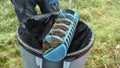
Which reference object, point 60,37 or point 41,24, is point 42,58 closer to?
point 60,37

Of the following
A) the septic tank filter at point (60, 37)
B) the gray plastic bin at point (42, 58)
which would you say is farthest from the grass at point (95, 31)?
the septic tank filter at point (60, 37)

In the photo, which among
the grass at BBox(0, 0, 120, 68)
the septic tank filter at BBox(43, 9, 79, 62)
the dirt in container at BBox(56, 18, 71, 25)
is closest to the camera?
the septic tank filter at BBox(43, 9, 79, 62)

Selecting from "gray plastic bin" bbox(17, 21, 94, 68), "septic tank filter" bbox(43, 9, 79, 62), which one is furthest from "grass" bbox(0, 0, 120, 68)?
"septic tank filter" bbox(43, 9, 79, 62)

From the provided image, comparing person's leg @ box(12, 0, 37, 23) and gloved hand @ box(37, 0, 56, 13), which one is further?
gloved hand @ box(37, 0, 56, 13)

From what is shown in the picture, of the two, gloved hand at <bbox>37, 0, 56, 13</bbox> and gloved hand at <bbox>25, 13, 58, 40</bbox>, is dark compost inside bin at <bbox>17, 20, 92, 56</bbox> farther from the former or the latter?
gloved hand at <bbox>37, 0, 56, 13</bbox>

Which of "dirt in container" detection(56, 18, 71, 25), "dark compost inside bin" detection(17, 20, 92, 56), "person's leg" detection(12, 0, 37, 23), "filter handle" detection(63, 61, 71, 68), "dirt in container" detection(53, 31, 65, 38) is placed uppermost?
"person's leg" detection(12, 0, 37, 23)

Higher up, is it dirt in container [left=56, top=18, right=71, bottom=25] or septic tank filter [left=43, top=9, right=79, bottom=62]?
dirt in container [left=56, top=18, right=71, bottom=25]

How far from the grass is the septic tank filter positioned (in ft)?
2.99

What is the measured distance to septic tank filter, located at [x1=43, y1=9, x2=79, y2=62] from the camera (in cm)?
160

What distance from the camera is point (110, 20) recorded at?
3463mm

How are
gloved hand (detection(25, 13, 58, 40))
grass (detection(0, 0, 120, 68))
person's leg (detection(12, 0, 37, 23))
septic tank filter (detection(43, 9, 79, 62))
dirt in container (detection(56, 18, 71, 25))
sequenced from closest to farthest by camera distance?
septic tank filter (detection(43, 9, 79, 62)), dirt in container (detection(56, 18, 71, 25)), gloved hand (detection(25, 13, 58, 40)), person's leg (detection(12, 0, 37, 23)), grass (detection(0, 0, 120, 68))

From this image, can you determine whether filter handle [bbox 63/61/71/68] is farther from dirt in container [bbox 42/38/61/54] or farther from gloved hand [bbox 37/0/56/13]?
gloved hand [bbox 37/0/56/13]

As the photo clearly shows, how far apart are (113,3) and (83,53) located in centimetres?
247

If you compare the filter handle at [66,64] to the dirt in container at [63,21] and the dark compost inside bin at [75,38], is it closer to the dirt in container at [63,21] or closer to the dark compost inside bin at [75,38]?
the dark compost inside bin at [75,38]
